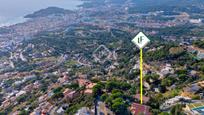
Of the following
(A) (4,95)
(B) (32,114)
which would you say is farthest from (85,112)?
(A) (4,95)

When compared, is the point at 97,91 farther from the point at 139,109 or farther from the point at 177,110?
the point at 177,110

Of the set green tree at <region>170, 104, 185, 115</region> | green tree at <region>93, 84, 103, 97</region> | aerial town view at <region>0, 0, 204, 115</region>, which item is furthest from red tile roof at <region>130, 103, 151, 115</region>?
green tree at <region>93, 84, 103, 97</region>

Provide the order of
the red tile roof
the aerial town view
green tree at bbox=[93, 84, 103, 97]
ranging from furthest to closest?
green tree at bbox=[93, 84, 103, 97]
the aerial town view
the red tile roof

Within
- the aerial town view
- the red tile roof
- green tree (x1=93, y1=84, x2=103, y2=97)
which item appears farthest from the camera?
green tree (x1=93, y1=84, x2=103, y2=97)

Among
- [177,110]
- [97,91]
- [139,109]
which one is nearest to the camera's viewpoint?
[177,110]

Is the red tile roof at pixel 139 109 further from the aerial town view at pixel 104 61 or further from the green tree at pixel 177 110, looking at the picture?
the green tree at pixel 177 110

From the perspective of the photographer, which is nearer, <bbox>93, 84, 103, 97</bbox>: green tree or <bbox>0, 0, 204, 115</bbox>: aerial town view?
<bbox>0, 0, 204, 115</bbox>: aerial town view

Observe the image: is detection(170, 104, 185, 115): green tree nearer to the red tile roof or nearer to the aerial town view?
the aerial town view

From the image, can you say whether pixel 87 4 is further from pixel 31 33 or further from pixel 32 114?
pixel 32 114

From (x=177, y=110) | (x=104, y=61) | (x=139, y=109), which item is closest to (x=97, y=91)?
(x=139, y=109)
